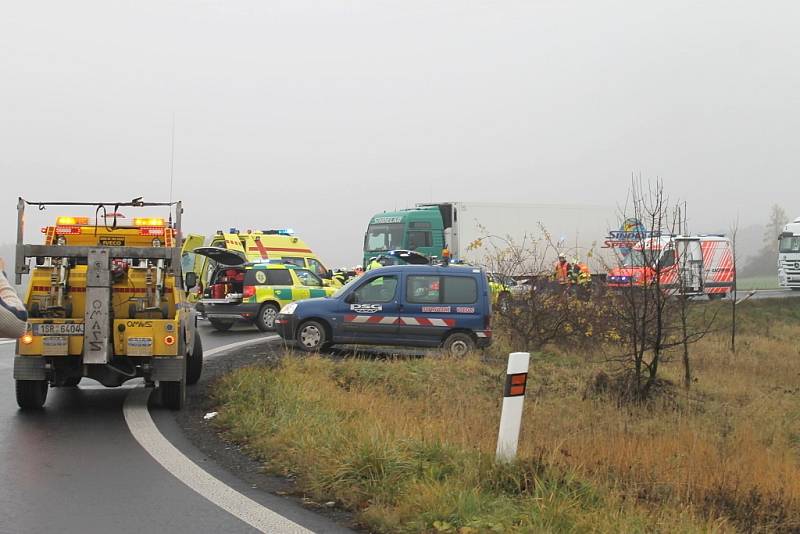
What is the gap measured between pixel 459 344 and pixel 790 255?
3062 cm

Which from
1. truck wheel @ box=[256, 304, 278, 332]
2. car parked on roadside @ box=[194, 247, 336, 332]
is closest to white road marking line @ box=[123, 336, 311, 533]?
car parked on roadside @ box=[194, 247, 336, 332]

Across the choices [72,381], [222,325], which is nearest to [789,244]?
[222,325]

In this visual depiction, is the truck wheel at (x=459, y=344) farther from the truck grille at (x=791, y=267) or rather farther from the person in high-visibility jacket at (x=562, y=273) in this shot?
the truck grille at (x=791, y=267)

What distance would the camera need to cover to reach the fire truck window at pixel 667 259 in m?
13.2

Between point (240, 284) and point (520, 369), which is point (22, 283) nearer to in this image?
point (520, 369)

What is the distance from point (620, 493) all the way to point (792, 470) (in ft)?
12.3

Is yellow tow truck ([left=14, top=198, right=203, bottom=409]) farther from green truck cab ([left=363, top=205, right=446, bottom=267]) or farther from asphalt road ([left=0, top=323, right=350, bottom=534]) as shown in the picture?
green truck cab ([left=363, top=205, right=446, bottom=267])

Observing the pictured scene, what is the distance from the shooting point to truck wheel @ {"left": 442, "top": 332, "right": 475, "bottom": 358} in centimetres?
1644

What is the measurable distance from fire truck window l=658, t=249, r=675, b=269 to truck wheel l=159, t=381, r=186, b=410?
23.2ft

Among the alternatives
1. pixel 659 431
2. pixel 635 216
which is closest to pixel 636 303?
pixel 635 216

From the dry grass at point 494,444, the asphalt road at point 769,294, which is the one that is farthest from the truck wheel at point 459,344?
the asphalt road at point 769,294

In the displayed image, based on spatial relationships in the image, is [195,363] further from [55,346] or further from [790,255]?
[790,255]

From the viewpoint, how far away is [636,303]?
1371cm

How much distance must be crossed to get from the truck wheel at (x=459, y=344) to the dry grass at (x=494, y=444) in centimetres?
131
